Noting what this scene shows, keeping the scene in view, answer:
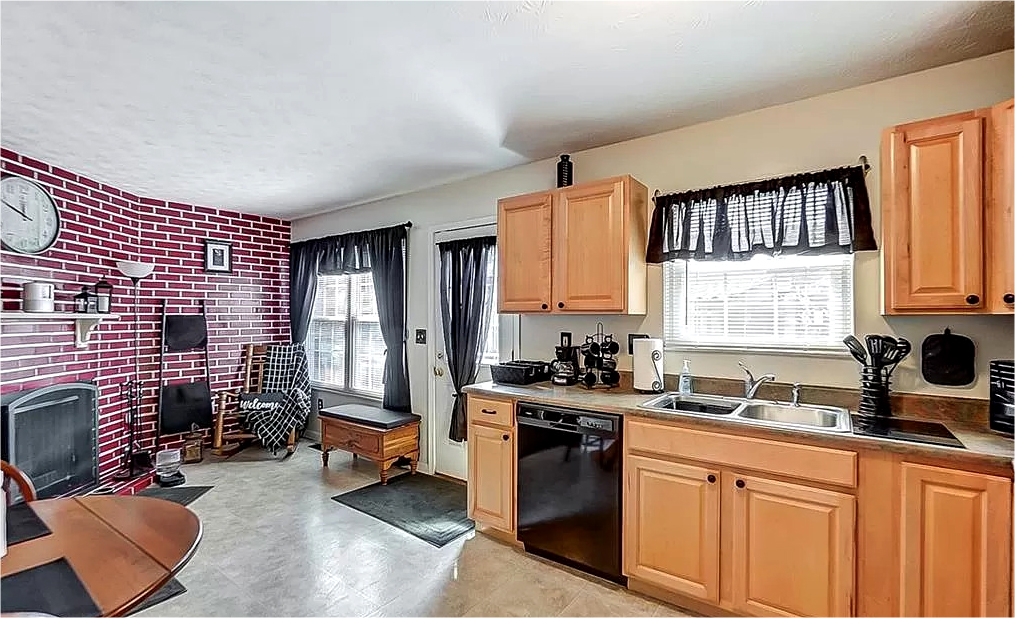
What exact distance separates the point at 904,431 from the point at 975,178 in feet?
3.37

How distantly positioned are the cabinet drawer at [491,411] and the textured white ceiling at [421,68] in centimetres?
161

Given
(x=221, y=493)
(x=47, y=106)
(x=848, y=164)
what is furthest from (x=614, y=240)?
(x=221, y=493)

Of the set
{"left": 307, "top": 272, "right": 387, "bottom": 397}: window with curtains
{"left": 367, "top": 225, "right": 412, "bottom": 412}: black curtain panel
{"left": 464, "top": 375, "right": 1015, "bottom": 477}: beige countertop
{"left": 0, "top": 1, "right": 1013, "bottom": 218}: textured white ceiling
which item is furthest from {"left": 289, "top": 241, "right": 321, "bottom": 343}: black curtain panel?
{"left": 464, "top": 375, "right": 1015, "bottom": 477}: beige countertop

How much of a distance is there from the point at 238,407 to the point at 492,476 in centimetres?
330

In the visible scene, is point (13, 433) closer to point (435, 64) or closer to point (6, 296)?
point (6, 296)

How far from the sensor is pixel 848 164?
2447 mm

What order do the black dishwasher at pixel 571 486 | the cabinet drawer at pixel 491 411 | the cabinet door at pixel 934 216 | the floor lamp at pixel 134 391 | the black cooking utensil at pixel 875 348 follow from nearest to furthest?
the cabinet door at pixel 934 216 → the black cooking utensil at pixel 875 348 → the black dishwasher at pixel 571 486 → the cabinet drawer at pixel 491 411 → the floor lamp at pixel 134 391

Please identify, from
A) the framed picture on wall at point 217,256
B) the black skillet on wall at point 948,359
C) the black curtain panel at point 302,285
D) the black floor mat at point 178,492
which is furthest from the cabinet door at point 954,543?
the framed picture on wall at point 217,256

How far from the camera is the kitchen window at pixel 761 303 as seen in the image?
252 centimetres

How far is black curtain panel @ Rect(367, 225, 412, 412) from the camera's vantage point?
4.41m

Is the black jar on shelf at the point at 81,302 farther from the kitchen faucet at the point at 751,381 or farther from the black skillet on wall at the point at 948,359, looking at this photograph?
the black skillet on wall at the point at 948,359

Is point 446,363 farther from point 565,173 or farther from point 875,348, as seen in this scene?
point 875,348

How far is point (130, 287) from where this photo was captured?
4.27 m

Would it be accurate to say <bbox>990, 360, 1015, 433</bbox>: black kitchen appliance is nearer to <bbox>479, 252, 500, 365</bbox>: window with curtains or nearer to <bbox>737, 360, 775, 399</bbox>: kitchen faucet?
<bbox>737, 360, 775, 399</bbox>: kitchen faucet
